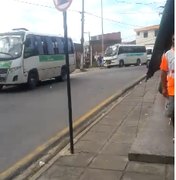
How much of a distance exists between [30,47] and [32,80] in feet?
4.63

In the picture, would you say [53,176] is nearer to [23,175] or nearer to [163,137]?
[23,175]

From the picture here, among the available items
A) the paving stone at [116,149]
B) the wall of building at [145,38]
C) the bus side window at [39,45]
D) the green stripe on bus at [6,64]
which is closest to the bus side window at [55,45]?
the bus side window at [39,45]

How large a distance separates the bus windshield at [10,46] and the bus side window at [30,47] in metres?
0.27

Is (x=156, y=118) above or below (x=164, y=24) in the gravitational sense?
below

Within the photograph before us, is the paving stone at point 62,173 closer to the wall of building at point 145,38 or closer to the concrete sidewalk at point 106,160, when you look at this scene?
the concrete sidewalk at point 106,160

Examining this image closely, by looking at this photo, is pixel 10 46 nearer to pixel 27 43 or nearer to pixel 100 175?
pixel 27 43

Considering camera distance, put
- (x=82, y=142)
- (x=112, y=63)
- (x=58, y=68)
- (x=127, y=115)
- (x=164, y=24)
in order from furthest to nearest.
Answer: (x=112, y=63) → (x=58, y=68) → (x=127, y=115) → (x=82, y=142) → (x=164, y=24)

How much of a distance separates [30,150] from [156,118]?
267 cm

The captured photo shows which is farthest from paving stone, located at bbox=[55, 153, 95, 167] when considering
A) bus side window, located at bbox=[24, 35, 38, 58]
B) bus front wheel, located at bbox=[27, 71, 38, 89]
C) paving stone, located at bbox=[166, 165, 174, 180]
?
bus front wheel, located at bbox=[27, 71, 38, 89]

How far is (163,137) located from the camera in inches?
266

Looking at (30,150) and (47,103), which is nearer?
(30,150)

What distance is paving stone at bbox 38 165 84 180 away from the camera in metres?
5.38

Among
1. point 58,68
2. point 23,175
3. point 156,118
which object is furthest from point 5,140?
point 58,68

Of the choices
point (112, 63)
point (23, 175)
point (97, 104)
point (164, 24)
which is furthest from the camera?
point (112, 63)
